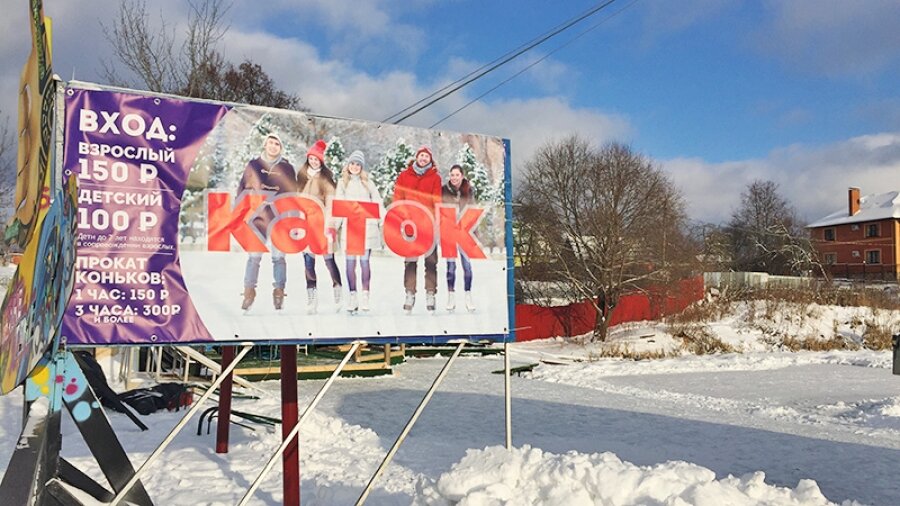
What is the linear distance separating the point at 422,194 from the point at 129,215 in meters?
1.99

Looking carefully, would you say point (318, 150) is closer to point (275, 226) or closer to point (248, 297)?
point (275, 226)

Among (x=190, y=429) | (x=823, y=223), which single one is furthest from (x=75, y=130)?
(x=823, y=223)

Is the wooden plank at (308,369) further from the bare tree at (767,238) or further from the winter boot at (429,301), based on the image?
the bare tree at (767,238)

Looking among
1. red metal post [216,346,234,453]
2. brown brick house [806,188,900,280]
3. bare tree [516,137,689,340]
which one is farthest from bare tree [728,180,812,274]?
red metal post [216,346,234,453]

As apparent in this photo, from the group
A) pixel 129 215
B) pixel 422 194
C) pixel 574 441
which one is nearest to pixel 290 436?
pixel 129 215

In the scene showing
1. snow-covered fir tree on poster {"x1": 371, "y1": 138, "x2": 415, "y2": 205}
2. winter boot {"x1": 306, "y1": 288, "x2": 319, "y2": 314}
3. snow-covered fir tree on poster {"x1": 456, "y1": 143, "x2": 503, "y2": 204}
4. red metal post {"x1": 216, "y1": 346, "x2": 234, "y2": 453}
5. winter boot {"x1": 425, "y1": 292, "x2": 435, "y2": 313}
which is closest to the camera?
winter boot {"x1": 306, "y1": 288, "x2": 319, "y2": 314}

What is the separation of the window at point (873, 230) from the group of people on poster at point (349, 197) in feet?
219

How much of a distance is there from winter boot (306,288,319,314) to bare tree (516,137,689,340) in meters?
26.5

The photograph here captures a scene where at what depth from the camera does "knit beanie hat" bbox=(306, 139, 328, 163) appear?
15.9ft

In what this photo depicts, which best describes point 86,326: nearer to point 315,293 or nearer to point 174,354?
point 315,293

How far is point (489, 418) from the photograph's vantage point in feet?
39.0

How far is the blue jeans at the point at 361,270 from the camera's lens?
4930mm

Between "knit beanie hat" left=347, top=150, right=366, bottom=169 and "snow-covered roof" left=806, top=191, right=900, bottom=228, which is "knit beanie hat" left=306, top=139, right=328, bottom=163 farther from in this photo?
"snow-covered roof" left=806, top=191, right=900, bottom=228

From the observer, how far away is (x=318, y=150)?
16.0 feet
